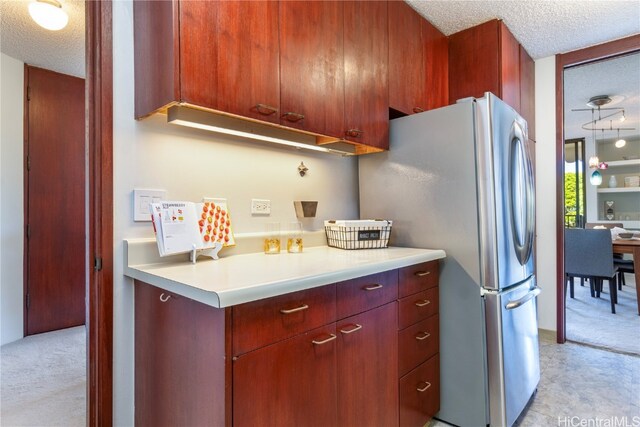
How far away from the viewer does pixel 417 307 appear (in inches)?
63.8

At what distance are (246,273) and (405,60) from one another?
1.71 metres

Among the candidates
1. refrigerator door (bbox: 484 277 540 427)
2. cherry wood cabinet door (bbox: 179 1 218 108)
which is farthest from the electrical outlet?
refrigerator door (bbox: 484 277 540 427)

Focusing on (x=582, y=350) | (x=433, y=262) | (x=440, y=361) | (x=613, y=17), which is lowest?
(x=582, y=350)

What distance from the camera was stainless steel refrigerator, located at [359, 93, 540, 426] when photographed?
1.61 m

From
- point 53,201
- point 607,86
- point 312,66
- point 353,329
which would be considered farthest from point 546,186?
point 53,201

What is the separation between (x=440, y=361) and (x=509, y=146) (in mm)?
1137

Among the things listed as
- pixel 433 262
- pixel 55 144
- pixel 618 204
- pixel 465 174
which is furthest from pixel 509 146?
pixel 618 204

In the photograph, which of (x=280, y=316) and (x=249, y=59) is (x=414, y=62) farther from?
(x=280, y=316)

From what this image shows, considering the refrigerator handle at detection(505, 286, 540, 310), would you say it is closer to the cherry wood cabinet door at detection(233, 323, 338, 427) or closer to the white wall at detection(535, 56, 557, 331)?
the cherry wood cabinet door at detection(233, 323, 338, 427)

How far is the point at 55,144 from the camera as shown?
3.19 metres

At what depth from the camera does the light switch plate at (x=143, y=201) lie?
4.46ft

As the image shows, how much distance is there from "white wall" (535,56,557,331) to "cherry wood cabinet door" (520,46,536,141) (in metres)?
0.07

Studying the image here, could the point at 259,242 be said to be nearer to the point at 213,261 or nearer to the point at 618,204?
the point at 213,261

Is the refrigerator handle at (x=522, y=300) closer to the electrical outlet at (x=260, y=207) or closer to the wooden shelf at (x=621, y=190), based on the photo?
the electrical outlet at (x=260, y=207)
